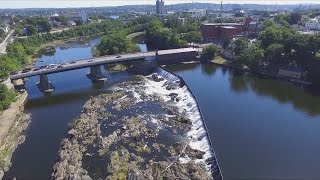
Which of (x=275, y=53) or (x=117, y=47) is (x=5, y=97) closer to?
(x=117, y=47)

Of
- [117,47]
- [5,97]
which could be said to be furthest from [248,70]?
[5,97]

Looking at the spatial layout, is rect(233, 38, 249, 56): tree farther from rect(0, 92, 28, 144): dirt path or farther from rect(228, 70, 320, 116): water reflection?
rect(0, 92, 28, 144): dirt path

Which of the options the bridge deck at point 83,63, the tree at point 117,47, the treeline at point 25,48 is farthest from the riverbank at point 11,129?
the tree at point 117,47

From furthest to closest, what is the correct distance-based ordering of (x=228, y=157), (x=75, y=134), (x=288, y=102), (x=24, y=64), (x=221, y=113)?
(x=24, y=64) < (x=288, y=102) < (x=221, y=113) < (x=75, y=134) < (x=228, y=157)

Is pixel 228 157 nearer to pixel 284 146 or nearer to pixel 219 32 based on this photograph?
pixel 284 146

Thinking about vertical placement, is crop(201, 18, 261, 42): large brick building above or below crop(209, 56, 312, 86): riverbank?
above

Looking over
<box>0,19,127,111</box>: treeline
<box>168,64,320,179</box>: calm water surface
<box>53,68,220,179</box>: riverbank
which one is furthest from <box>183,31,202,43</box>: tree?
<box>53,68,220,179</box>: riverbank

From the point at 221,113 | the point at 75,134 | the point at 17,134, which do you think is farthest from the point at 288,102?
the point at 17,134
